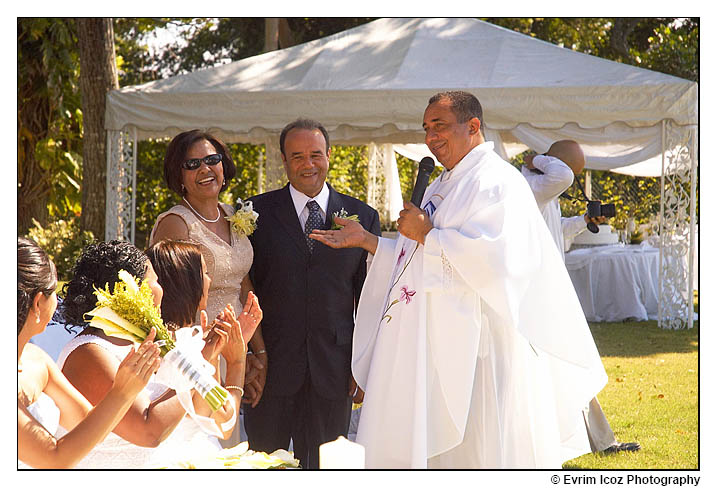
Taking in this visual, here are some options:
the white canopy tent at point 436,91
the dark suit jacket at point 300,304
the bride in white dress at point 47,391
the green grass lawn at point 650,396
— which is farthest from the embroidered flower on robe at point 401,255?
the white canopy tent at point 436,91

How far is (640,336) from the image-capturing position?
10758 millimetres

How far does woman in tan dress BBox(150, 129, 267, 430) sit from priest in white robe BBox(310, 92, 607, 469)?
878 mm

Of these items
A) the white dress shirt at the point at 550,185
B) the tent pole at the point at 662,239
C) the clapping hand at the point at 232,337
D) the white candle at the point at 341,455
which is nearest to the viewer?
the white candle at the point at 341,455

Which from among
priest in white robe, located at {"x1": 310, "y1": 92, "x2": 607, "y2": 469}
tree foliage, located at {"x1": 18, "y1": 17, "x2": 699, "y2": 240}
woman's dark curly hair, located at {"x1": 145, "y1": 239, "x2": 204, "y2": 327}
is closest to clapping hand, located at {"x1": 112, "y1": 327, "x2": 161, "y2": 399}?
woman's dark curly hair, located at {"x1": 145, "y1": 239, "x2": 204, "y2": 327}

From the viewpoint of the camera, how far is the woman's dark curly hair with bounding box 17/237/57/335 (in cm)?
274

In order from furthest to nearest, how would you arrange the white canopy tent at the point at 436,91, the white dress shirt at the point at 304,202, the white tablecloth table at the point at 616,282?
the white tablecloth table at the point at 616,282 → the white canopy tent at the point at 436,91 → the white dress shirt at the point at 304,202

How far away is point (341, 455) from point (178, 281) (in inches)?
59.9

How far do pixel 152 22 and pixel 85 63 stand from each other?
4740 mm

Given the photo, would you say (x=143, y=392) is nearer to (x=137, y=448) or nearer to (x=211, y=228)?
(x=137, y=448)

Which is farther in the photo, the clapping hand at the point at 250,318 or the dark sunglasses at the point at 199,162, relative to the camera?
the dark sunglasses at the point at 199,162

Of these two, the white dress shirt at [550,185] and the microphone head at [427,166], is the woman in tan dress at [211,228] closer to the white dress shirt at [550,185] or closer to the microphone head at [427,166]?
the microphone head at [427,166]

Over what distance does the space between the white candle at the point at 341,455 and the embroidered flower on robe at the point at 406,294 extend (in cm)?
124

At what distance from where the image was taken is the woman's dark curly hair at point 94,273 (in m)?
3.27
